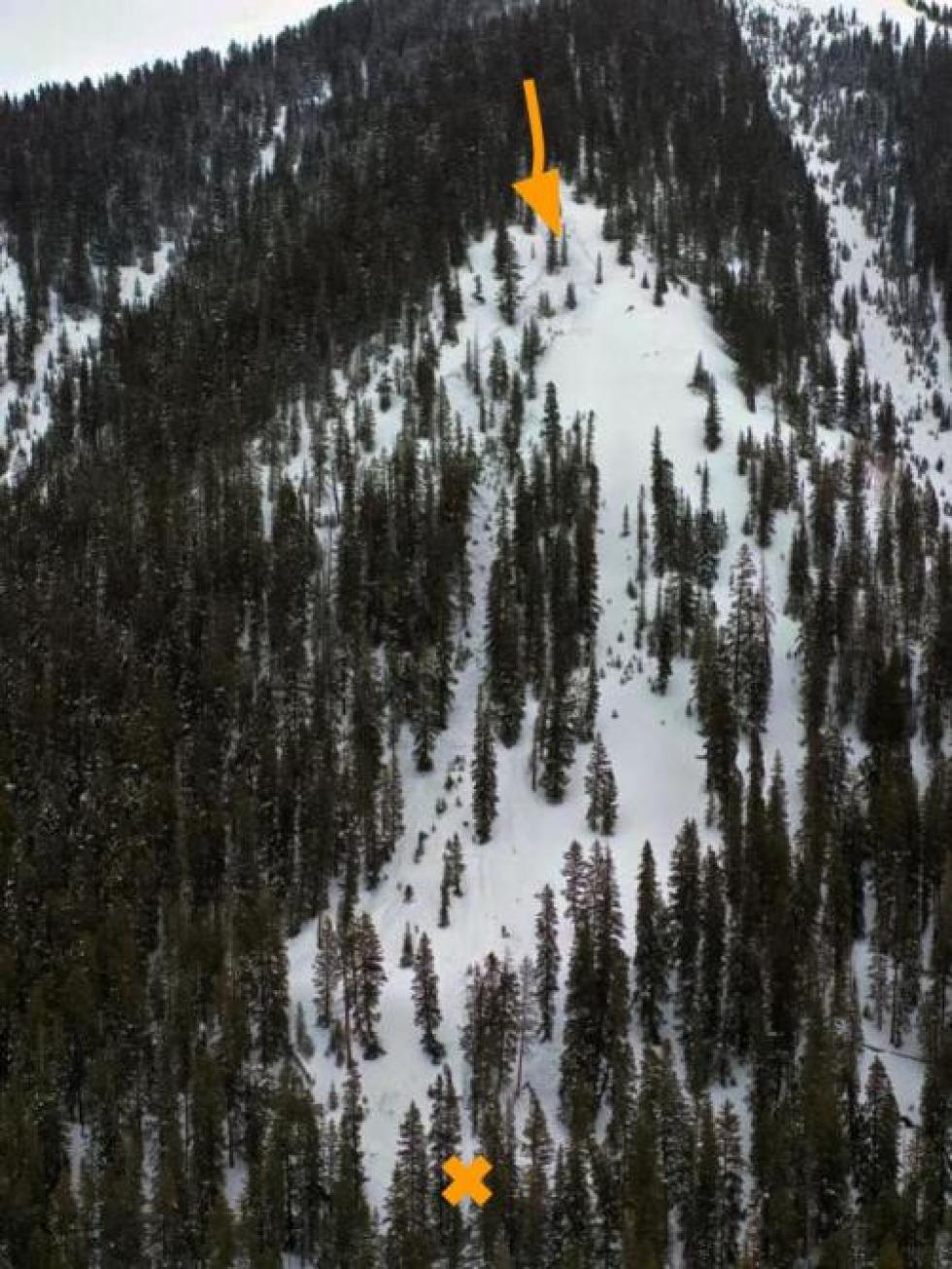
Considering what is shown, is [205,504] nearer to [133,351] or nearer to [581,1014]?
[133,351]

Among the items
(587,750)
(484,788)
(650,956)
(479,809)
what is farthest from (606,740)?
(650,956)

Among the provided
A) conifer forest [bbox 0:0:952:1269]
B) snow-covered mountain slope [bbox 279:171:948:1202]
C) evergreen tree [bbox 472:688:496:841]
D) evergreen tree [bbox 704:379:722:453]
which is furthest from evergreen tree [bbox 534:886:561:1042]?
evergreen tree [bbox 704:379:722:453]

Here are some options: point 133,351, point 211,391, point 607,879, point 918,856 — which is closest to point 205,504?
point 211,391

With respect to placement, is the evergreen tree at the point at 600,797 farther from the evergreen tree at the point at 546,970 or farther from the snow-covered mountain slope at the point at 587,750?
the evergreen tree at the point at 546,970

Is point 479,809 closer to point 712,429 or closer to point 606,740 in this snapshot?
point 606,740

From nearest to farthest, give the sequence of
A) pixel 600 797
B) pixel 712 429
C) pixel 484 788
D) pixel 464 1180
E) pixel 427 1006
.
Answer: pixel 464 1180, pixel 427 1006, pixel 600 797, pixel 484 788, pixel 712 429

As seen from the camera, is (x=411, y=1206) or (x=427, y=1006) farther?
(x=427, y=1006)
